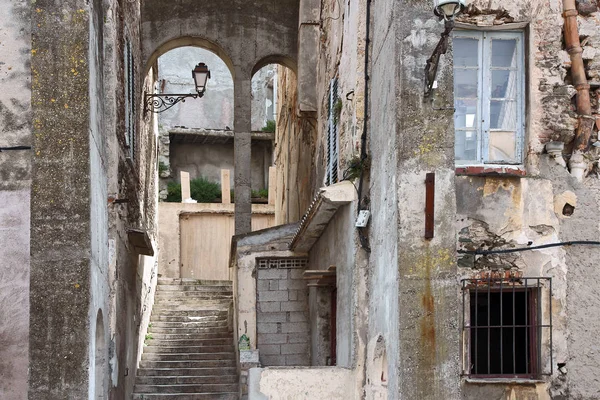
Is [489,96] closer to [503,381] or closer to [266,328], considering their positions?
[503,381]

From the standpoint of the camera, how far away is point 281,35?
58.7 ft

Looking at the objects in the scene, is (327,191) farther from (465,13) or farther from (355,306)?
(465,13)

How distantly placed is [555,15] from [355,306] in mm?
4116

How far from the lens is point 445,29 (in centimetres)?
873

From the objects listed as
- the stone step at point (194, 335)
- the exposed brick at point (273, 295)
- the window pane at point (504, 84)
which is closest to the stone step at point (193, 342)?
the stone step at point (194, 335)

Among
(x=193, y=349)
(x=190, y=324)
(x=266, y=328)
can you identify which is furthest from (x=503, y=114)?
(x=190, y=324)

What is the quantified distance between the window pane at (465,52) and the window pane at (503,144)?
88 centimetres

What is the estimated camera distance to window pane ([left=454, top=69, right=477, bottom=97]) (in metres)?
11.5

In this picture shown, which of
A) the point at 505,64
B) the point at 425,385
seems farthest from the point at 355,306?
the point at 505,64

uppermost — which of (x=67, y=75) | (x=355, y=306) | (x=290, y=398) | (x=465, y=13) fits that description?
(x=465, y=13)

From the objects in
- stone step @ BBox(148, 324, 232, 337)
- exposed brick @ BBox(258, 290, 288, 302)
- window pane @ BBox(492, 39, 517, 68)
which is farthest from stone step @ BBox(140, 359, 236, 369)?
window pane @ BBox(492, 39, 517, 68)

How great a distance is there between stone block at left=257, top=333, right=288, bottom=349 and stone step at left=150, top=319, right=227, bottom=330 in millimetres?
3277

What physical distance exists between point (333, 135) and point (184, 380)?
5.57 meters

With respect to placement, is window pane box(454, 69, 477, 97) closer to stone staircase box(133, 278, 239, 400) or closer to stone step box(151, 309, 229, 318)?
stone staircase box(133, 278, 239, 400)
